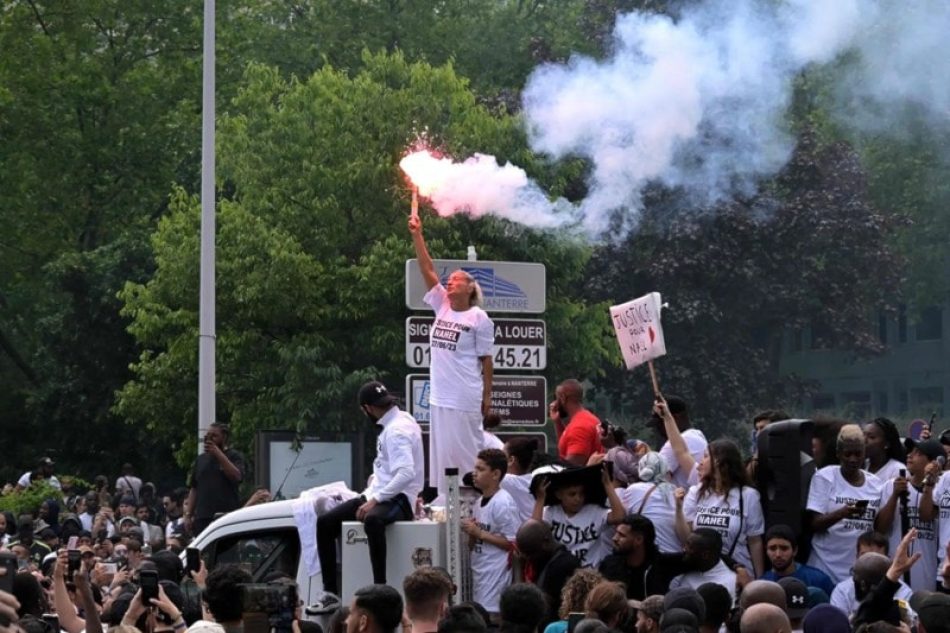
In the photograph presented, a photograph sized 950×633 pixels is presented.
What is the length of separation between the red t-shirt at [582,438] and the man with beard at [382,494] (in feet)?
5.16

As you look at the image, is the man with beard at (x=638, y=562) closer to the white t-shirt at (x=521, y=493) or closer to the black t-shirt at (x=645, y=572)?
the black t-shirt at (x=645, y=572)

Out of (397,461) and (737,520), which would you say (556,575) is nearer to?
(737,520)

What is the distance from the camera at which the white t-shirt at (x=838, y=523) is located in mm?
11578

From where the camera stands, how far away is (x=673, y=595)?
933 centimetres

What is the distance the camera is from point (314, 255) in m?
30.7

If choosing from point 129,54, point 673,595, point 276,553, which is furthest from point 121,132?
point 673,595

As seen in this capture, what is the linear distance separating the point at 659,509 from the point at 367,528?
176cm

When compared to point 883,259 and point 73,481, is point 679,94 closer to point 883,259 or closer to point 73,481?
point 73,481

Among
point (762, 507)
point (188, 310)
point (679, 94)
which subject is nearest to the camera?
point (762, 507)

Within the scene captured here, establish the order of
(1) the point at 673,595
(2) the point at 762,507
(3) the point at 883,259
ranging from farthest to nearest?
(3) the point at 883,259 → (2) the point at 762,507 → (1) the point at 673,595

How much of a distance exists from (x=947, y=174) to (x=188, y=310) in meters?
20.0

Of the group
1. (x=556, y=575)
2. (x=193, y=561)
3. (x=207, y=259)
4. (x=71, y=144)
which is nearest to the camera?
(x=193, y=561)

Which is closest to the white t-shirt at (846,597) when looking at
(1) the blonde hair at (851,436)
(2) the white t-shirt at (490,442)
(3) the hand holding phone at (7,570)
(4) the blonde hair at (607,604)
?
(1) the blonde hair at (851,436)

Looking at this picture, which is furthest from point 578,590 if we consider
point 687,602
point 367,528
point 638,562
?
point 367,528
